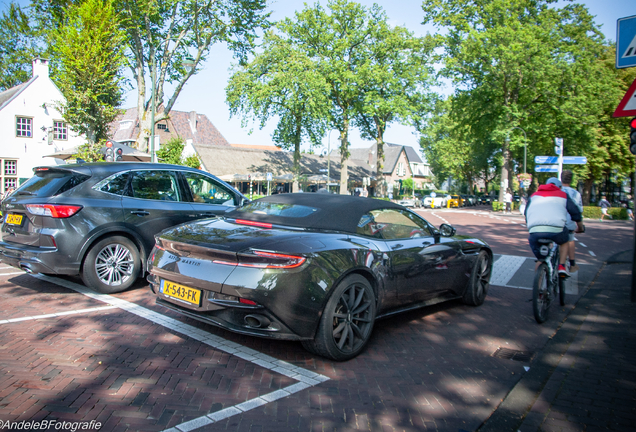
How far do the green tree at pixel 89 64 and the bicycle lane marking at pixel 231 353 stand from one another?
13769 millimetres

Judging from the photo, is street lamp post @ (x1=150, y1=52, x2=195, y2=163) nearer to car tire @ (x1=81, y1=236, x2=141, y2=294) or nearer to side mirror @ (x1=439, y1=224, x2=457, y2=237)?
car tire @ (x1=81, y1=236, x2=141, y2=294)

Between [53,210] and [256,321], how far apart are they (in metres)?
3.18

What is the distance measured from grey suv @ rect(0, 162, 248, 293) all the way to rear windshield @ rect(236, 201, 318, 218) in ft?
5.71

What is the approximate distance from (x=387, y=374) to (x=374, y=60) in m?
39.2

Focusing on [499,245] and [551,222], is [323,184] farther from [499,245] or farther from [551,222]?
[551,222]

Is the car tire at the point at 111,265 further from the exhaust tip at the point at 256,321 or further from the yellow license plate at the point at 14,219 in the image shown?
the exhaust tip at the point at 256,321

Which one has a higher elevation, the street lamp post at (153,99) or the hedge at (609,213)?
the street lamp post at (153,99)

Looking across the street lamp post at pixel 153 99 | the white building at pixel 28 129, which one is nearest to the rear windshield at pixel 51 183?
the street lamp post at pixel 153 99

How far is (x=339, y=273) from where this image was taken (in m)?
3.73

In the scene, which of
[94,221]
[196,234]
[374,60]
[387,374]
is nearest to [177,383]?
[196,234]

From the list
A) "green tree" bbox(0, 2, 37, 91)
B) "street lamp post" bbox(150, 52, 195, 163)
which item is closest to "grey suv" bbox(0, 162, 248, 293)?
"street lamp post" bbox(150, 52, 195, 163)

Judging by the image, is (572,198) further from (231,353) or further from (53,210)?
(53,210)

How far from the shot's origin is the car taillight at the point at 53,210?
5207mm

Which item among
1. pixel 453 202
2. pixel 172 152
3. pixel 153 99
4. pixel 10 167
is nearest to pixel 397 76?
pixel 453 202
